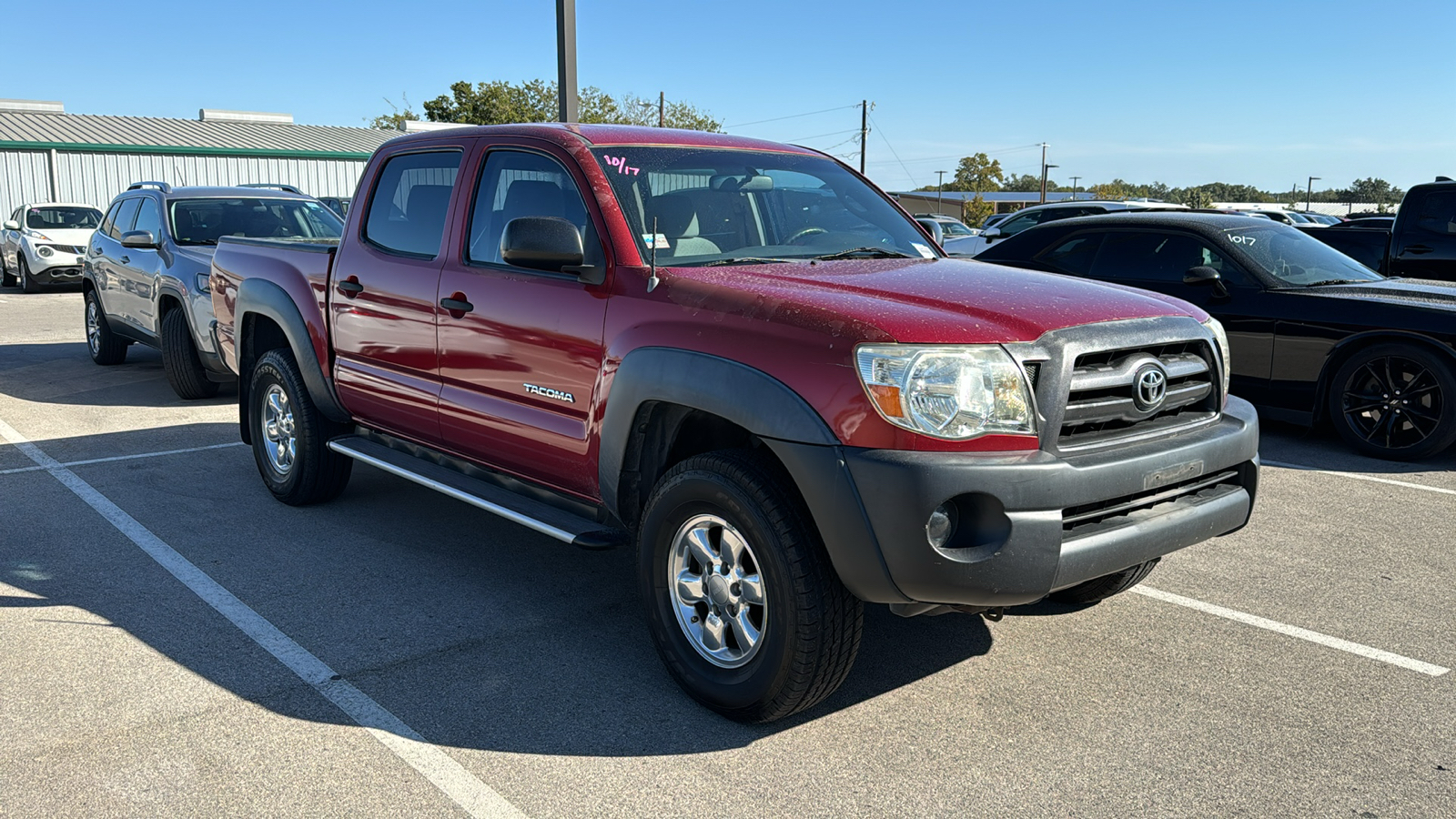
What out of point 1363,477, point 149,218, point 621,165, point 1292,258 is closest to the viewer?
point 621,165

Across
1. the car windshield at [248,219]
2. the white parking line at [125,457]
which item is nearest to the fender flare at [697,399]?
the white parking line at [125,457]

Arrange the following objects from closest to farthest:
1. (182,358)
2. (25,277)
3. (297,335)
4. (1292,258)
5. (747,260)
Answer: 1. (747,260)
2. (297,335)
3. (1292,258)
4. (182,358)
5. (25,277)

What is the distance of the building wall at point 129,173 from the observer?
32.9 metres

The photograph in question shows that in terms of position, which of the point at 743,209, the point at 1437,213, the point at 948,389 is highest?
the point at 1437,213

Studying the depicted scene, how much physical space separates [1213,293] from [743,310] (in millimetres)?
5748

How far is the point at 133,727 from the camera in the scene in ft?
11.7

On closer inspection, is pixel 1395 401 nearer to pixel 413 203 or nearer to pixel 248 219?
pixel 413 203

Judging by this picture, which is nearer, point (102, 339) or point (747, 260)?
point (747, 260)

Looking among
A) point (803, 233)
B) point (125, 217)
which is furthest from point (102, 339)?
point (803, 233)

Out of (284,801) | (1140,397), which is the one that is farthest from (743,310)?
(284,801)

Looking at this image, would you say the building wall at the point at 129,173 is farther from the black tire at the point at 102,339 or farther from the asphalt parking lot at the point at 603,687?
the asphalt parking lot at the point at 603,687

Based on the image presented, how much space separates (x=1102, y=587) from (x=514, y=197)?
2825mm

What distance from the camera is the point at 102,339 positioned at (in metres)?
11.6

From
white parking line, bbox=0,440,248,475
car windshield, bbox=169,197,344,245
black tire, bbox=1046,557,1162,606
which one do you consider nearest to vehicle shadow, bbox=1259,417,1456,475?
black tire, bbox=1046,557,1162,606
